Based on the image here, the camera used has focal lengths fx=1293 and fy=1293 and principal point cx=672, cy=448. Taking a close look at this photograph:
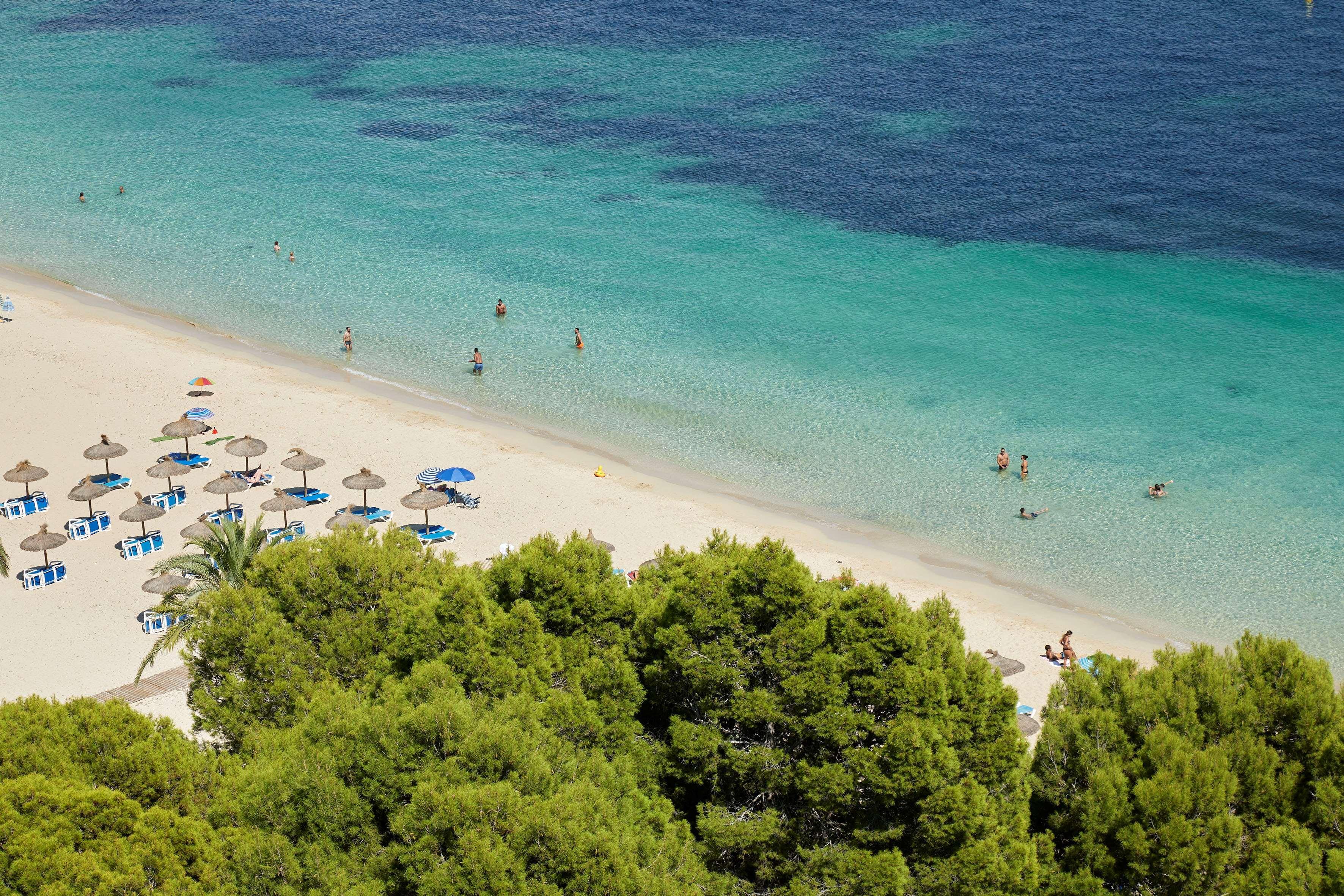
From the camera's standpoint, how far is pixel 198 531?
34.5m

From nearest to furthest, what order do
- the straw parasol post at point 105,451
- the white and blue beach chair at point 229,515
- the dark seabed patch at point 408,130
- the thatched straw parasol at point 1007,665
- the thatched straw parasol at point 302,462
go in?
the thatched straw parasol at point 1007,665, the white and blue beach chair at point 229,515, the straw parasol post at point 105,451, the thatched straw parasol at point 302,462, the dark seabed patch at point 408,130

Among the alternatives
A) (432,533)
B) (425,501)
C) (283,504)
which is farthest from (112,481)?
(432,533)

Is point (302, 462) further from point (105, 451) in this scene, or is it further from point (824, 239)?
point (824, 239)

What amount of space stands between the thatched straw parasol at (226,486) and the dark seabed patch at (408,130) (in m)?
41.0

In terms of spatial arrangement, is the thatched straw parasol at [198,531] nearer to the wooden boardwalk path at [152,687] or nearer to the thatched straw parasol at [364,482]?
the thatched straw parasol at [364,482]

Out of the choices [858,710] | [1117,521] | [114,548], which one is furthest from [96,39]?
[858,710]

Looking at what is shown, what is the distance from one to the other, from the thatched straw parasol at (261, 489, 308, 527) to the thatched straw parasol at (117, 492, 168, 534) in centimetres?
273

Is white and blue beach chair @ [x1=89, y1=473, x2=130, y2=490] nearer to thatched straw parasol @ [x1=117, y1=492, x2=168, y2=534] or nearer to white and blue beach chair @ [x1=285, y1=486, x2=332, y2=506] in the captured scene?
thatched straw parasol @ [x1=117, y1=492, x2=168, y2=534]

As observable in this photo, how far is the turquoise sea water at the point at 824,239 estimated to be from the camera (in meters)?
41.5

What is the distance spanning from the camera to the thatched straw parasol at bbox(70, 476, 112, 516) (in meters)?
35.0

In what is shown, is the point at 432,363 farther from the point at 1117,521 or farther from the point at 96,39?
the point at 96,39

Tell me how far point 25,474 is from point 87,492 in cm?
230

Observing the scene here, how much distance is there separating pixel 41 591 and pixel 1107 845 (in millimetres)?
25971

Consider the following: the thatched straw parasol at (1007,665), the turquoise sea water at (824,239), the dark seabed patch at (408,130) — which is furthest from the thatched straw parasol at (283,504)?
the dark seabed patch at (408,130)
